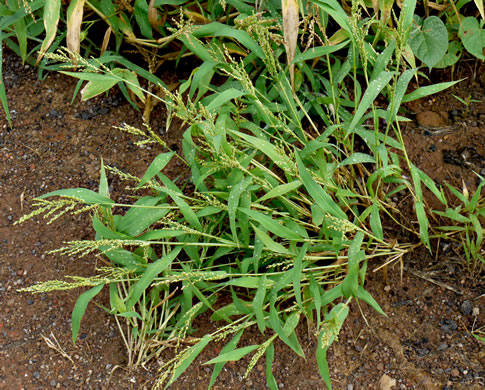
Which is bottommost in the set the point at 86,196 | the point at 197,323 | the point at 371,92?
the point at 197,323

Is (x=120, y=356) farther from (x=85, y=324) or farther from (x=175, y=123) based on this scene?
(x=175, y=123)

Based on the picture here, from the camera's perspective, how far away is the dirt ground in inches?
62.7

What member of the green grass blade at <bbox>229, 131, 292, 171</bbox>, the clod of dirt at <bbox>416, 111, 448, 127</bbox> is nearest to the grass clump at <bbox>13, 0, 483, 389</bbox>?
the green grass blade at <bbox>229, 131, 292, 171</bbox>

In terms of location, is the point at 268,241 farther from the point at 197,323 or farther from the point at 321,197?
the point at 197,323

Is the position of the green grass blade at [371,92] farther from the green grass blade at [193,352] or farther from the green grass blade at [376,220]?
the green grass blade at [193,352]

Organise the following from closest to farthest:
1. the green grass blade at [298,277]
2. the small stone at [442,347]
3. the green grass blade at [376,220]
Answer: the green grass blade at [298,277] → the green grass blade at [376,220] → the small stone at [442,347]

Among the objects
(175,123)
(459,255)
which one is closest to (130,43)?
(175,123)

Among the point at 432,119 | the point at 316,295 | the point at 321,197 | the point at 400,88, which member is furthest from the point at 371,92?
the point at 432,119

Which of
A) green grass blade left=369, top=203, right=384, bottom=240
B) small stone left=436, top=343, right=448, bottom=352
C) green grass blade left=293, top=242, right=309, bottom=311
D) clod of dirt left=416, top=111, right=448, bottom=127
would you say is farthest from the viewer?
clod of dirt left=416, top=111, right=448, bottom=127

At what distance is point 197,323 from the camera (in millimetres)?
1688

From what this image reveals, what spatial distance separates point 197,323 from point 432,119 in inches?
40.6

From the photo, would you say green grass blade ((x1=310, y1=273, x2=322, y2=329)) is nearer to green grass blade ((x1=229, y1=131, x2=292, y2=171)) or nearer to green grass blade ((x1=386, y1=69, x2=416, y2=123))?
green grass blade ((x1=229, y1=131, x2=292, y2=171))

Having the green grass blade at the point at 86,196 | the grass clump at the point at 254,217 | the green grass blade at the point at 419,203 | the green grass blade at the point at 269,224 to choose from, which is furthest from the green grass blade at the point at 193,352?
the green grass blade at the point at 419,203

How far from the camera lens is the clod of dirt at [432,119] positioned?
76.0 inches
